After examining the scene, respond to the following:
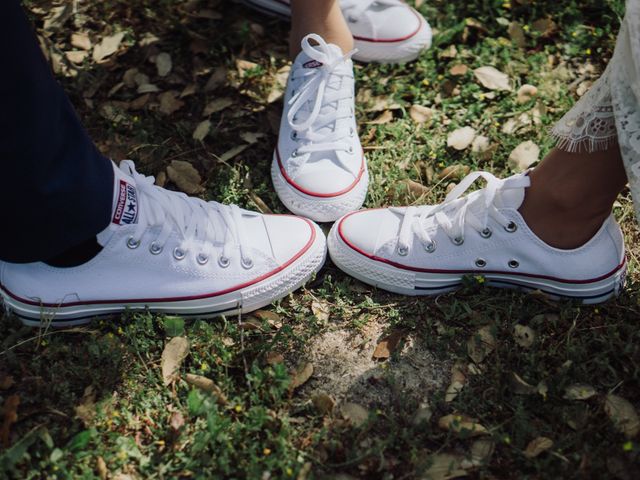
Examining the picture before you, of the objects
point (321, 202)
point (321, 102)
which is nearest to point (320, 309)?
point (321, 202)

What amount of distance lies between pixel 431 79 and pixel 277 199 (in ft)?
2.66

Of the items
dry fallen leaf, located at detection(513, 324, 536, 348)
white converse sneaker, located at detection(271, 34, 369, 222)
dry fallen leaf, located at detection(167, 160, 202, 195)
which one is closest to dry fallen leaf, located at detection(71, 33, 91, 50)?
dry fallen leaf, located at detection(167, 160, 202, 195)

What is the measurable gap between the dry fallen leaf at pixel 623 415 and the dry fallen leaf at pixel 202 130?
154cm

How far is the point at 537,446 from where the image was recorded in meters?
1.52

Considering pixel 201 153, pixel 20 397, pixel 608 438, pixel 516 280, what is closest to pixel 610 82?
pixel 516 280

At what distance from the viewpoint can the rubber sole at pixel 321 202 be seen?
197cm

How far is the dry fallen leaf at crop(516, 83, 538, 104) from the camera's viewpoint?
2338mm

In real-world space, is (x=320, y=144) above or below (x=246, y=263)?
above

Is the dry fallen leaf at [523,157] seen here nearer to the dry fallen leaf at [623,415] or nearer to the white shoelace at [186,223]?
the dry fallen leaf at [623,415]

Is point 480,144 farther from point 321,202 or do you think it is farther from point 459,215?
point 321,202

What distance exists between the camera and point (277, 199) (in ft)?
6.92

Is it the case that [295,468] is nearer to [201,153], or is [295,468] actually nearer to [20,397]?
[20,397]

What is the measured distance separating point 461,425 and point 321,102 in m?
1.07

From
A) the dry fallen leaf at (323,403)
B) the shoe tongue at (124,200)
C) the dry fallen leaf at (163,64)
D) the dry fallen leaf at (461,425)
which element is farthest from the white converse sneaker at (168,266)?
the dry fallen leaf at (163,64)
